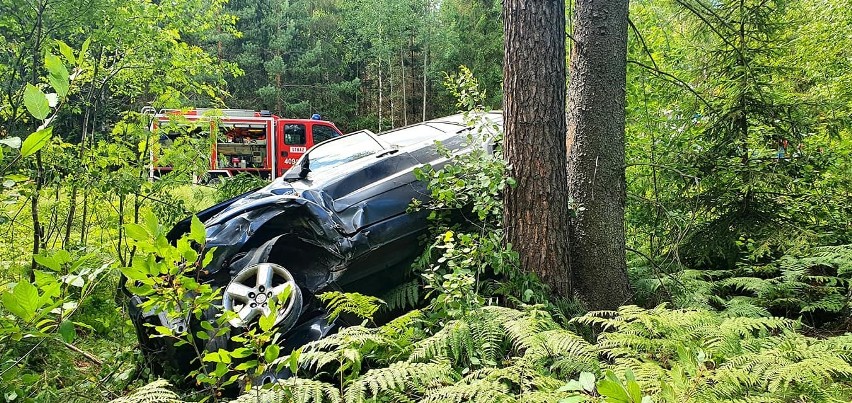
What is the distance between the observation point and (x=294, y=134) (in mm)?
16188

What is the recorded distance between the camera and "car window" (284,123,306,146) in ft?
52.9

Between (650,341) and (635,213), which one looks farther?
(635,213)

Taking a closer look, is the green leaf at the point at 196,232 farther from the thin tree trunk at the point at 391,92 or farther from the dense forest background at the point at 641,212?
the thin tree trunk at the point at 391,92

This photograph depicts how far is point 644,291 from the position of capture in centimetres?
380

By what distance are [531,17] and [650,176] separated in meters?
2.46

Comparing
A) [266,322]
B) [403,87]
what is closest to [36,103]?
[266,322]

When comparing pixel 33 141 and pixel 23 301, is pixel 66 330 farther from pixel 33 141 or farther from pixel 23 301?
pixel 33 141

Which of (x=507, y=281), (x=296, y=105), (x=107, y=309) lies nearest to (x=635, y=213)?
(x=507, y=281)

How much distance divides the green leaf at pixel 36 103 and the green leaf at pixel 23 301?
0.42 m

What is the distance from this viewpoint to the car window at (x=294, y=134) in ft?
52.9

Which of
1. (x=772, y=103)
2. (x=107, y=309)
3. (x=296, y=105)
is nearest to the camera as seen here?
(x=107, y=309)

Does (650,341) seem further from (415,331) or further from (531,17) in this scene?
(531,17)

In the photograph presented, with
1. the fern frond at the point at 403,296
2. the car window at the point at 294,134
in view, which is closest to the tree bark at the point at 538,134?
the fern frond at the point at 403,296

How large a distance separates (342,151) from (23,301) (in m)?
3.67
